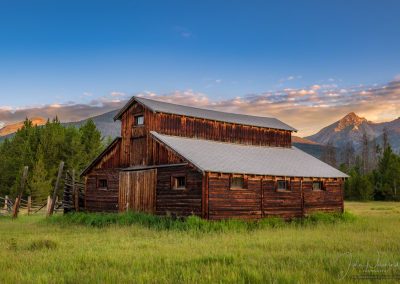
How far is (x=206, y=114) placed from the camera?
35.0 m

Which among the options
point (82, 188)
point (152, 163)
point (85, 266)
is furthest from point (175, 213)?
point (85, 266)

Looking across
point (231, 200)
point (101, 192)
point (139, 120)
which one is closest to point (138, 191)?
point (101, 192)

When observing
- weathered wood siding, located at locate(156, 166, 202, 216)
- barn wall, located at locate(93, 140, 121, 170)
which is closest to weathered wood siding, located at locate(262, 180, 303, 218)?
weathered wood siding, located at locate(156, 166, 202, 216)

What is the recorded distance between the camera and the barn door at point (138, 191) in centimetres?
2947

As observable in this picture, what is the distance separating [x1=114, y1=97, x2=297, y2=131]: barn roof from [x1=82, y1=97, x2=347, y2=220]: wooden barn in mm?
96

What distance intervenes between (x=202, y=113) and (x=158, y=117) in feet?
16.1

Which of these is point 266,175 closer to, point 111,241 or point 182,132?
point 182,132

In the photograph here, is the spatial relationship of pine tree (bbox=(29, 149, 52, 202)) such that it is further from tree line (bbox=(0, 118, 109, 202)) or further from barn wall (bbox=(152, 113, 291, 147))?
barn wall (bbox=(152, 113, 291, 147))

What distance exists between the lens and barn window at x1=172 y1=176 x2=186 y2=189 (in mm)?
28109

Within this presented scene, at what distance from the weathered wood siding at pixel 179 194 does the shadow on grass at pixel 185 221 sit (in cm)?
78

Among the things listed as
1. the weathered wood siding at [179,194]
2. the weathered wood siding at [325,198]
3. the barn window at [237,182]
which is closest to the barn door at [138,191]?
the weathered wood siding at [179,194]

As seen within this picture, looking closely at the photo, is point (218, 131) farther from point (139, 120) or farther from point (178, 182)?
point (178, 182)

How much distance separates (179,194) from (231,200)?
328cm

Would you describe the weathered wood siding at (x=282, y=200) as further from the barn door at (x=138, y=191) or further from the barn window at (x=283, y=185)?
the barn door at (x=138, y=191)
